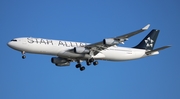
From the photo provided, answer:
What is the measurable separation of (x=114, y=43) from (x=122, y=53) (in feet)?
26.6

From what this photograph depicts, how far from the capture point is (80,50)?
5909 centimetres

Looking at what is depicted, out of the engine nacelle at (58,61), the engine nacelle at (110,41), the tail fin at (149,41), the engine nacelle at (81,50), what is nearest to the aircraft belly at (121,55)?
the tail fin at (149,41)

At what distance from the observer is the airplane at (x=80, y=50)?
2277 inches

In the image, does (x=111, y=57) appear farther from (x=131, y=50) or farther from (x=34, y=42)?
(x=34, y=42)

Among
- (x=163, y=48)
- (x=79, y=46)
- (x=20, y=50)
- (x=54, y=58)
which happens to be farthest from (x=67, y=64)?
(x=163, y=48)

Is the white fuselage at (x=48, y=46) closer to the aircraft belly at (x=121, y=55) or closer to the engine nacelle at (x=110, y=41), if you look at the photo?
the aircraft belly at (x=121, y=55)

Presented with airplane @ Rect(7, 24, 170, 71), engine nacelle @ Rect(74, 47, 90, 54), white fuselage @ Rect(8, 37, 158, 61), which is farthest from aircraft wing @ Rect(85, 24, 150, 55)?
white fuselage @ Rect(8, 37, 158, 61)

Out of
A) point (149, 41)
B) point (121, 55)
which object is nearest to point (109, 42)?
point (121, 55)

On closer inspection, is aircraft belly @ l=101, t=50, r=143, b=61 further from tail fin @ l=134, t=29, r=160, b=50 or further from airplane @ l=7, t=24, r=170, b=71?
tail fin @ l=134, t=29, r=160, b=50

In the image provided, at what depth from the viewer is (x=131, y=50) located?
221 feet

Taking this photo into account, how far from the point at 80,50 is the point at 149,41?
710 inches

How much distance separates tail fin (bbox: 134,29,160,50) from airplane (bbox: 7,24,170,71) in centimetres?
224

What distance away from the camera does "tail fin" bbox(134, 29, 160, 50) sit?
70.6 m

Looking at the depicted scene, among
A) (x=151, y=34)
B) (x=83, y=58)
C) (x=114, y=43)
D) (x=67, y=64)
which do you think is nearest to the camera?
(x=114, y=43)
